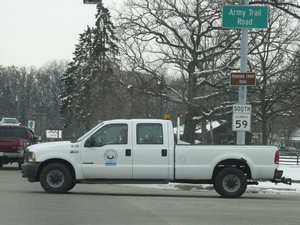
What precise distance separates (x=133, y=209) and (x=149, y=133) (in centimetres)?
342

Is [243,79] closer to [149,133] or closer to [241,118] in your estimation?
[241,118]

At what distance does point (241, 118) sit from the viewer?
17.6 meters

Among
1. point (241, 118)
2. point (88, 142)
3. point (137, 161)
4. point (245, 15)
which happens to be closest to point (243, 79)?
point (241, 118)

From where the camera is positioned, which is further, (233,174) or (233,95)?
(233,95)

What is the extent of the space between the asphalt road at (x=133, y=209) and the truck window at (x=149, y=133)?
146cm

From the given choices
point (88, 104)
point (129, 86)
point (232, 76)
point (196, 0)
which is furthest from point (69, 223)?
point (88, 104)

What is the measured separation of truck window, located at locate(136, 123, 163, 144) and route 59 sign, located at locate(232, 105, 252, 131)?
3.94 metres

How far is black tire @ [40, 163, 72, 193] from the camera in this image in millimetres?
14273

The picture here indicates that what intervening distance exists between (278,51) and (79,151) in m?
25.1

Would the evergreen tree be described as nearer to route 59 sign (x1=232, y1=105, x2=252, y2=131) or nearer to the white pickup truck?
route 59 sign (x1=232, y1=105, x2=252, y2=131)

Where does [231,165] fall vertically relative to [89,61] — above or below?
below

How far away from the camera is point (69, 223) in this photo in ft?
30.7

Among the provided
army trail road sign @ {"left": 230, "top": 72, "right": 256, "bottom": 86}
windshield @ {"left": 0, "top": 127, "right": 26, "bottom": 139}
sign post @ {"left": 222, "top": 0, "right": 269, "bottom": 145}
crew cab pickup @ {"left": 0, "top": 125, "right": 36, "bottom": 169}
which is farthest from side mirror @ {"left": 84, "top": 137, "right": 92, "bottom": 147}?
windshield @ {"left": 0, "top": 127, "right": 26, "bottom": 139}

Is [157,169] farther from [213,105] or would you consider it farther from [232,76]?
[213,105]
